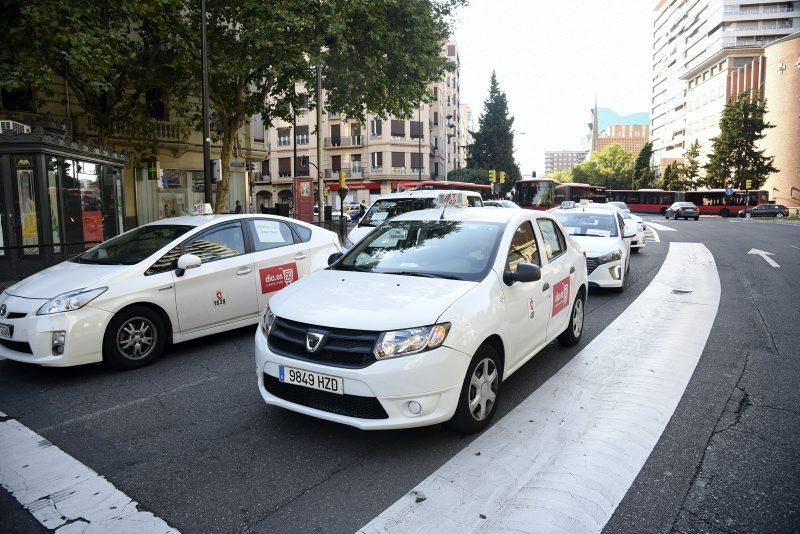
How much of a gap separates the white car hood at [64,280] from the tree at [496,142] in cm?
7139

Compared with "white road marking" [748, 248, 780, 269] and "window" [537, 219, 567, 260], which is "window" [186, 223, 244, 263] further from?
"white road marking" [748, 248, 780, 269]

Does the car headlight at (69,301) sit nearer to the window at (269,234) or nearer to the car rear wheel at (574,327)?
the window at (269,234)

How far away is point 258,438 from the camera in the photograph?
3834 millimetres

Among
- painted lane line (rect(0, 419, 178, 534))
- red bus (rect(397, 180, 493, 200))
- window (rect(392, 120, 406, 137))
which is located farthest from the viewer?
window (rect(392, 120, 406, 137))

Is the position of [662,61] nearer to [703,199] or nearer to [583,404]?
[703,199]

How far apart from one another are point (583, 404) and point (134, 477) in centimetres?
320

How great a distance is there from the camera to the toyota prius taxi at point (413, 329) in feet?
11.2

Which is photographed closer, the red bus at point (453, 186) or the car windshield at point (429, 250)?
the car windshield at point (429, 250)

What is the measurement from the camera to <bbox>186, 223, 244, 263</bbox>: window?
614 cm

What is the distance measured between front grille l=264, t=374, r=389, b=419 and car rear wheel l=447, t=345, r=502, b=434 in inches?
21.7

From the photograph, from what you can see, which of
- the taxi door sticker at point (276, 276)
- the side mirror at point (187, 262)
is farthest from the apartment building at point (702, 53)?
the side mirror at point (187, 262)

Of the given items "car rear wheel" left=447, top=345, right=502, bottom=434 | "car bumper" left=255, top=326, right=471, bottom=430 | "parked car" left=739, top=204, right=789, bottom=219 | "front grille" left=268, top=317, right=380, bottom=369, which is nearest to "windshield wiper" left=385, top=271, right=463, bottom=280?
"car rear wheel" left=447, top=345, right=502, bottom=434

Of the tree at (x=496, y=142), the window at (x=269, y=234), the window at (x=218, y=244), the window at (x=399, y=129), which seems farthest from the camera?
the tree at (x=496, y=142)

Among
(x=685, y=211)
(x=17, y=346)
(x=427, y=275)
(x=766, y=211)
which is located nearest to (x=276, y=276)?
(x=17, y=346)
